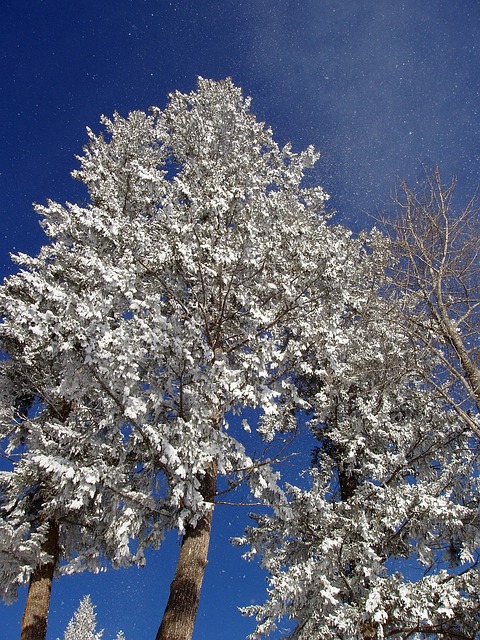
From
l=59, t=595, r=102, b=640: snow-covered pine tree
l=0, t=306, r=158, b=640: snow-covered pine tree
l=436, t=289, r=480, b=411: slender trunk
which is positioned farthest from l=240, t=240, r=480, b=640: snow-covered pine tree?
l=59, t=595, r=102, b=640: snow-covered pine tree

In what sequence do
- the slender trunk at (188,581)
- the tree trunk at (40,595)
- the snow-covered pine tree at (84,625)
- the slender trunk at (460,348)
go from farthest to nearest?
the snow-covered pine tree at (84,625) → the tree trunk at (40,595) → the slender trunk at (460,348) → the slender trunk at (188,581)

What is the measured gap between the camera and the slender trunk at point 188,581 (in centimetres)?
584

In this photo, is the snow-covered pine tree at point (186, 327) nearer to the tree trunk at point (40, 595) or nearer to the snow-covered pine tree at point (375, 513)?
the snow-covered pine tree at point (375, 513)

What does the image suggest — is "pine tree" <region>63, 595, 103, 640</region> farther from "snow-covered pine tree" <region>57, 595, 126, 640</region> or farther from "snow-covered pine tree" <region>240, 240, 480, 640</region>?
"snow-covered pine tree" <region>240, 240, 480, 640</region>

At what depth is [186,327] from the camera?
278 inches

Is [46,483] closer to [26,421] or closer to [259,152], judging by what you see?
[26,421]

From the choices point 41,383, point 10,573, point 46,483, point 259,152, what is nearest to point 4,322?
point 41,383

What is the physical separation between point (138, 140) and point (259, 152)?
374cm

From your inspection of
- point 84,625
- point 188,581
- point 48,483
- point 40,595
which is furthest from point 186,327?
point 84,625

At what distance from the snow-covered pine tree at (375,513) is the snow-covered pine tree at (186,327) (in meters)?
1.16

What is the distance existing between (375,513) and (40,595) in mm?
6652

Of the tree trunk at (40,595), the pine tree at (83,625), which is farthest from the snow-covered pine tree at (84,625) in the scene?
the tree trunk at (40,595)

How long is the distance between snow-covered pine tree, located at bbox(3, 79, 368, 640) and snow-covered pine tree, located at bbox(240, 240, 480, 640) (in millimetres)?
1157

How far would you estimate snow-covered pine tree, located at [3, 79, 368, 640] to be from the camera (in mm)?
6102
